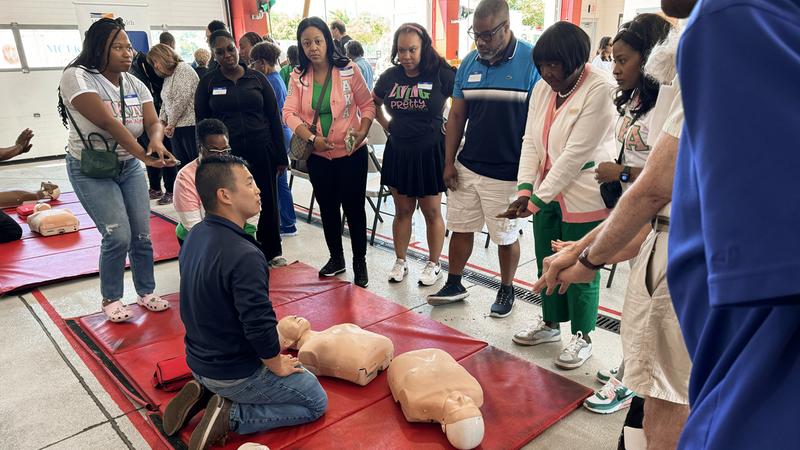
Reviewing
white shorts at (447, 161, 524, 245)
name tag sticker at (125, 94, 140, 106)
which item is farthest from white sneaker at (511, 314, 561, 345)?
name tag sticker at (125, 94, 140, 106)

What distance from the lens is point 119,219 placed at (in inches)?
121

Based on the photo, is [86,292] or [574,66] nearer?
[574,66]

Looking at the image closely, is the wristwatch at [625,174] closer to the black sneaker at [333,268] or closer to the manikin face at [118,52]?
the black sneaker at [333,268]

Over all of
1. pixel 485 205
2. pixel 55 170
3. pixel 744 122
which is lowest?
pixel 55 170

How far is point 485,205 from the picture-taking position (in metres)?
3.21

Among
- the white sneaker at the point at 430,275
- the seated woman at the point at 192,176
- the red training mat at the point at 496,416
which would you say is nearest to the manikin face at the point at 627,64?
the red training mat at the point at 496,416

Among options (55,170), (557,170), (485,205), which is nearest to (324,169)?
(485,205)

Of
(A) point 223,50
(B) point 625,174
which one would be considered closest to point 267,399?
(B) point 625,174

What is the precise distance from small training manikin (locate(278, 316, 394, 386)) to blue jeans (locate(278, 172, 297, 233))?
238 centimetres

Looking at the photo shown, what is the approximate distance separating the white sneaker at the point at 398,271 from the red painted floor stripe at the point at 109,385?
6.15 ft

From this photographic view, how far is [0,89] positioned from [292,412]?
972cm

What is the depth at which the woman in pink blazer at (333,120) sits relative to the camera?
140 inches

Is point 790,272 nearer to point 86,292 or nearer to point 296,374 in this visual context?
point 296,374

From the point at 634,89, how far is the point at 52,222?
500 centimetres
